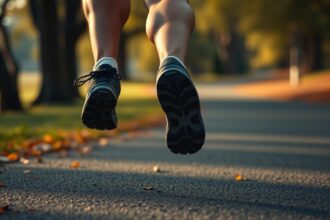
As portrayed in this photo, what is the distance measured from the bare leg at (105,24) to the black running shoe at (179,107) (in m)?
0.49

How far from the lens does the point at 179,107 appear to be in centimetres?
263

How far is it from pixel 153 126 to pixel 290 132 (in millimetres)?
2564

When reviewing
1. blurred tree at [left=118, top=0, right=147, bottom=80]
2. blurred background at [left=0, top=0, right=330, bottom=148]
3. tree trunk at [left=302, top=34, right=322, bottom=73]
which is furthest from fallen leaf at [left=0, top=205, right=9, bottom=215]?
tree trunk at [left=302, top=34, right=322, bottom=73]

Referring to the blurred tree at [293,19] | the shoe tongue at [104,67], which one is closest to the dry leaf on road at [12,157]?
the shoe tongue at [104,67]

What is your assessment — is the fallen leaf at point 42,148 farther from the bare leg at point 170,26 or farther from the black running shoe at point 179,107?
the black running shoe at point 179,107

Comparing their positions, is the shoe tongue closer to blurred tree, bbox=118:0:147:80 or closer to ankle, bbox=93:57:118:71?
ankle, bbox=93:57:118:71

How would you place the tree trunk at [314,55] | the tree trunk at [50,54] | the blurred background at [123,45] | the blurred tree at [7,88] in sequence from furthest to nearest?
the tree trunk at [314,55] < the tree trunk at [50,54] < the blurred background at [123,45] < the blurred tree at [7,88]

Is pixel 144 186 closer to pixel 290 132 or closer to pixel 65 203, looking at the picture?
pixel 65 203

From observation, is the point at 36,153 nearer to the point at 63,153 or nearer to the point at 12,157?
the point at 63,153

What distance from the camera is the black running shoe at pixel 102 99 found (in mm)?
2711

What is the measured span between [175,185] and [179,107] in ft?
2.18

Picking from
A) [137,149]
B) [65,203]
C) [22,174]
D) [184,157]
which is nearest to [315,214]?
[65,203]

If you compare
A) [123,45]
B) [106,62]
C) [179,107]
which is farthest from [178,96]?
[123,45]

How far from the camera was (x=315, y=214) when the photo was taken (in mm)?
2402
